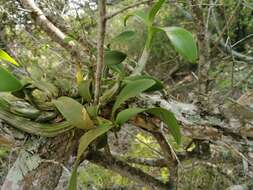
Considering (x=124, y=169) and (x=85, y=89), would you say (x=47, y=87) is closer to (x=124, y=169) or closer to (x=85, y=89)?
(x=85, y=89)

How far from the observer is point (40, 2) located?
54.5 inches

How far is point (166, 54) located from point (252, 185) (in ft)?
7.87

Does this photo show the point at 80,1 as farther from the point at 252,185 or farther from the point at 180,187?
the point at 252,185

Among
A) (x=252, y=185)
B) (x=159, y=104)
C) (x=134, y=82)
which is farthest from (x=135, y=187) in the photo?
(x=134, y=82)

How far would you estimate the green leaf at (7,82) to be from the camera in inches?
25.2

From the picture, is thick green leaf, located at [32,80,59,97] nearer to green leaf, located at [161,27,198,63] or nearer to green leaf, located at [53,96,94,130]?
green leaf, located at [53,96,94,130]

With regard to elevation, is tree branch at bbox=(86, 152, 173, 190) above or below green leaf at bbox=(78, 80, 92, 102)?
below

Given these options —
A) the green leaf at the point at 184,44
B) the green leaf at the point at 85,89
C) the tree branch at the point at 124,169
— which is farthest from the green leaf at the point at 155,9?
the tree branch at the point at 124,169

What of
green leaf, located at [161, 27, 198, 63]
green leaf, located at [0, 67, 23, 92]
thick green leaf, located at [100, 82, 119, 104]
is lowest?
thick green leaf, located at [100, 82, 119, 104]

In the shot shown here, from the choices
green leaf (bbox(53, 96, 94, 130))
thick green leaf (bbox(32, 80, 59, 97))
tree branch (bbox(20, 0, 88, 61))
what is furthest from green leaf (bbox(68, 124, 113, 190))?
tree branch (bbox(20, 0, 88, 61))

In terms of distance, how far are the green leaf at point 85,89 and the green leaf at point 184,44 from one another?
174 millimetres

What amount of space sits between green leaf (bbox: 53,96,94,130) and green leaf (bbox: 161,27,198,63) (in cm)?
19

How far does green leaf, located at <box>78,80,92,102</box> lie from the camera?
0.74 meters

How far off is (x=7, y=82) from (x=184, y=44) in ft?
0.93
